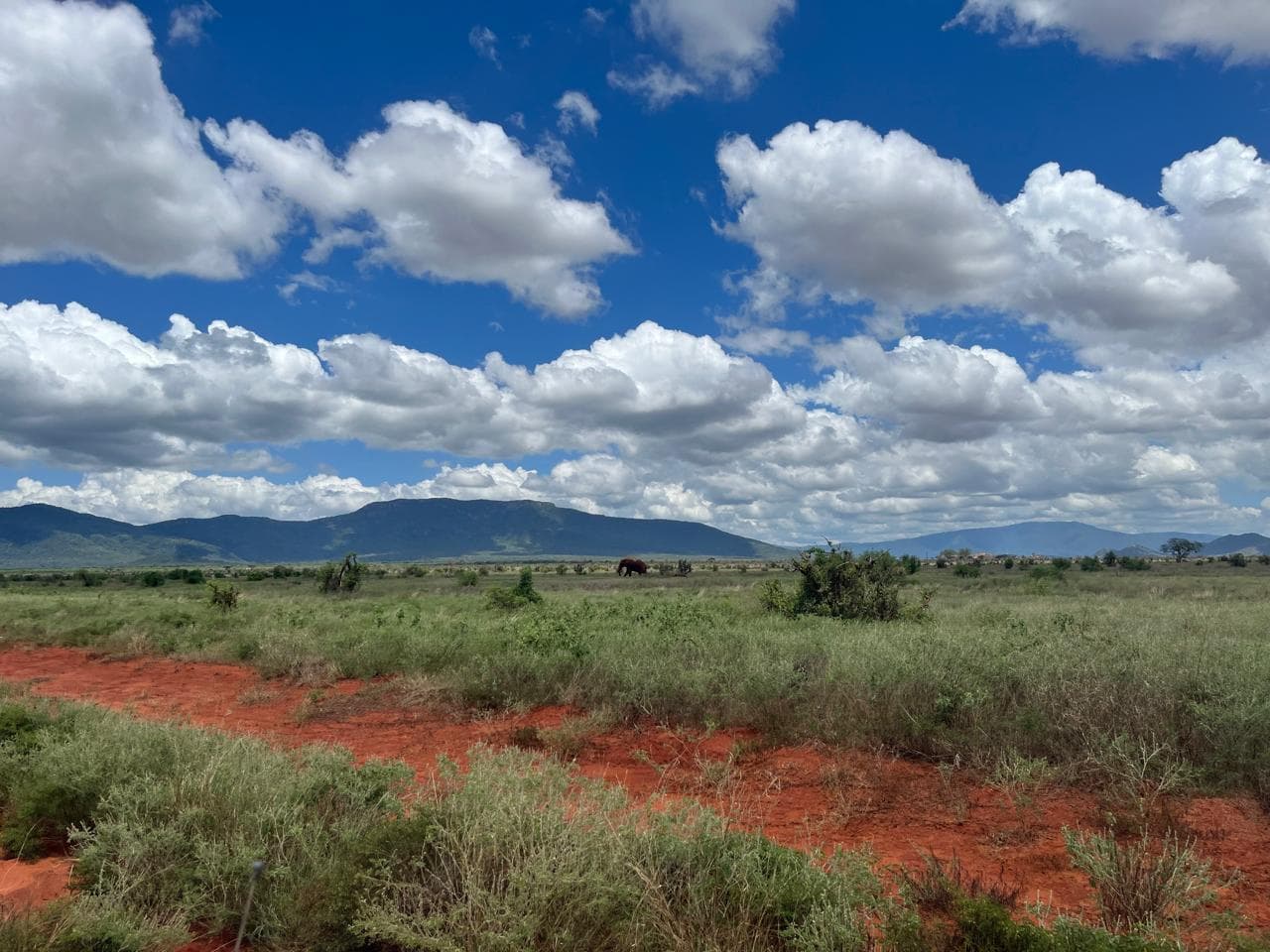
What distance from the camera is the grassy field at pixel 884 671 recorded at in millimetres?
7586

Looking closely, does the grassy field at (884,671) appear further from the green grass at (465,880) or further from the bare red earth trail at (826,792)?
the green grass at (465,880)

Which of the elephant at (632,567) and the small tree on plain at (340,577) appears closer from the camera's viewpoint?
the small tree on plain at (340,577)

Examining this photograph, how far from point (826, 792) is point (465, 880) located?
14.3 feet

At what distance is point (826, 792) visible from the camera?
7.62 meters

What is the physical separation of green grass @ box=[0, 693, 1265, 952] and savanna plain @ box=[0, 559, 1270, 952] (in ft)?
0.07

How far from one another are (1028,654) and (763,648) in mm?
4172

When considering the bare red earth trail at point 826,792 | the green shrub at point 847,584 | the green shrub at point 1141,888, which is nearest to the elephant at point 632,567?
the green shrub at point 847,584

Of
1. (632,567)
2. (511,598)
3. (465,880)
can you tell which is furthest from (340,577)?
(465,880)

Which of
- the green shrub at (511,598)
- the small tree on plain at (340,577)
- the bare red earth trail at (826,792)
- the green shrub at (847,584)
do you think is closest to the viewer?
the bare red earth trail at (826,792)

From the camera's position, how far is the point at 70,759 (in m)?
6.41

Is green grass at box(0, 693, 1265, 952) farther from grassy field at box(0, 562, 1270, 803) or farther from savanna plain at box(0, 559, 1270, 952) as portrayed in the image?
grassy field at box(0, 562, 1270, 803)

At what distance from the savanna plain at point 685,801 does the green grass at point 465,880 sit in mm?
23

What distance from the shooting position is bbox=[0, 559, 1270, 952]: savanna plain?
441 centimetres

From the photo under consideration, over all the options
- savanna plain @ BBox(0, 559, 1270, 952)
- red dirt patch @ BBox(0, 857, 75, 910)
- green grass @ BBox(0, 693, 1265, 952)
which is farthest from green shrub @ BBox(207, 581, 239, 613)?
green grass @ BBox(0, 693, 1265, 952)
